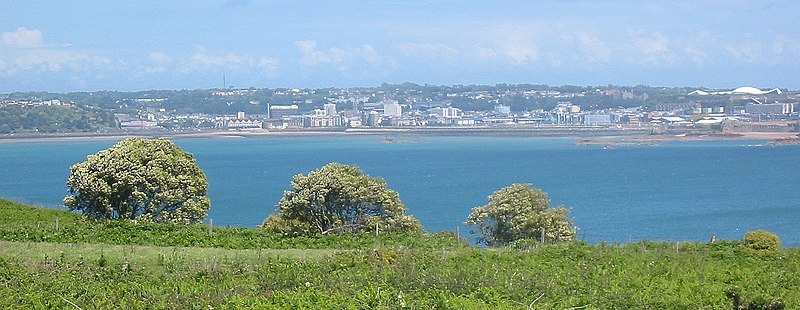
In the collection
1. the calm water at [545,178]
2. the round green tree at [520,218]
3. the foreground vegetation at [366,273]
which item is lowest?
the calm water at [545,178]

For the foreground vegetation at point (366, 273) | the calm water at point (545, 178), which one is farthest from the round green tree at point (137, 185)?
the calm water at point (545, 178)

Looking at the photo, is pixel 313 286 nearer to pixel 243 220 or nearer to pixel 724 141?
pixel 243 220

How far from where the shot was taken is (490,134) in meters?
164

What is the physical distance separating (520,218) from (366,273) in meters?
10.7

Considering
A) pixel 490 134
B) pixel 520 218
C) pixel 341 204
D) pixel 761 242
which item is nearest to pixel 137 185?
pixel 341 204

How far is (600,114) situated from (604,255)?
580 feet

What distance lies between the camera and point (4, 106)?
166000mm

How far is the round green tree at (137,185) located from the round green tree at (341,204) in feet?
11.6

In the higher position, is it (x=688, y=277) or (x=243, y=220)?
(x=688, y=277)

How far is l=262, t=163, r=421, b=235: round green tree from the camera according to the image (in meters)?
22.2

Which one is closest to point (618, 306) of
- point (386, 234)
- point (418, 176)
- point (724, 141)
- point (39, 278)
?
point (39, 278)

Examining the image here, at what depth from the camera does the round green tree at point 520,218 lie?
23125mm

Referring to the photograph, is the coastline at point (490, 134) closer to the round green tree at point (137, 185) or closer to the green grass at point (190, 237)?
the round green tree at point (137, 185)

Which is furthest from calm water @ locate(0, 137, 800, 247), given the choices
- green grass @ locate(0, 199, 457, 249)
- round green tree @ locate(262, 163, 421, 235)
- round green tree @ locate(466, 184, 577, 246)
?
green grass @ locate(0, 199, 457, 249)
